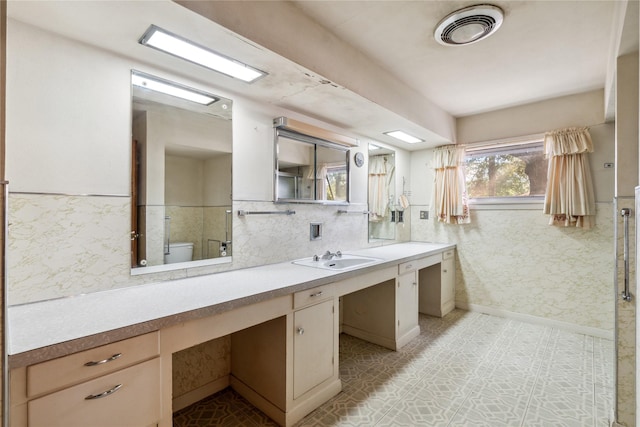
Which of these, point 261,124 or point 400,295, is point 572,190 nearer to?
point 400,295

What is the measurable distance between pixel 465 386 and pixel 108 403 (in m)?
2.15

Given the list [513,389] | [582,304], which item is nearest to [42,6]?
[513,389]

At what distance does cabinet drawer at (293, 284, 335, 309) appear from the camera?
1.74 m

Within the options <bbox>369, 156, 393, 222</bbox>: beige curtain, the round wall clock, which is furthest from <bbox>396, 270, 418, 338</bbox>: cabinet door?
the round wall clock

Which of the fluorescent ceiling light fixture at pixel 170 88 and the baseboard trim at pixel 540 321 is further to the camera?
the baseboard trim at pixel 540 321

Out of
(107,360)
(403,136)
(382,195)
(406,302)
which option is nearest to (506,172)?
(403,136)

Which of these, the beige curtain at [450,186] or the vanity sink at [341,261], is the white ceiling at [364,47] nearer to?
the beige curtain at [450,186]

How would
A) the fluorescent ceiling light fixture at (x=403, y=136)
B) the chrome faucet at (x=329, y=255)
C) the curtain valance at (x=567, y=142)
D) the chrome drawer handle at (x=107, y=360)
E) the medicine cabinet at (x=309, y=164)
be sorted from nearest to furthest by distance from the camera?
the chrome drawer handle at (x=107, y=360) → the medicine cabinet at (x=309, y=164) → the chrome faucet at (x=329, y=255) → the curtain valance at (x=567, y=142) → the fluorescent ceiling light fixture at (x=403, y=136)

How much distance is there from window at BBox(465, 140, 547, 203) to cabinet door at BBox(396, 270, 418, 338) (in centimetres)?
150

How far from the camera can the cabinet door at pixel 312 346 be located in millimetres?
1754

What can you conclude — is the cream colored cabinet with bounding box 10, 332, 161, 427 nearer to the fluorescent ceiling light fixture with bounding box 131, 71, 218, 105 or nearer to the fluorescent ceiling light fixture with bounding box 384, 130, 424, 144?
the fluorescent ceiling light fixture with bounding box 131, 71, 218, 105

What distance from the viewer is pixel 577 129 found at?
2891 mm

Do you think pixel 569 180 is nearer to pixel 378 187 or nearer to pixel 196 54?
pixel 378 187

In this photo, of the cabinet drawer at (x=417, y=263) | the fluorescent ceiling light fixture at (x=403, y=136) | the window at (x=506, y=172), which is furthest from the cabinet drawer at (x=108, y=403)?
the window at (x=506, y=172)
